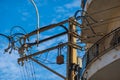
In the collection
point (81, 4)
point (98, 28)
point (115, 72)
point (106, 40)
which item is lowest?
point (115, 72)

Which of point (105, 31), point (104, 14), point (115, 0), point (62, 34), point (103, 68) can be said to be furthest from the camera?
point (105, 31)

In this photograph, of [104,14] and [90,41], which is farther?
[90,41]

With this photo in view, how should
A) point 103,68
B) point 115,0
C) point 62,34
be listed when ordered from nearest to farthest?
point 103,68 < point 62,34 < point 115,0

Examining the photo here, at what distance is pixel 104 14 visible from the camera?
22.4 meters

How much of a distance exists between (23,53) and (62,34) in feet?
7.83

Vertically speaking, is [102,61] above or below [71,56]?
below

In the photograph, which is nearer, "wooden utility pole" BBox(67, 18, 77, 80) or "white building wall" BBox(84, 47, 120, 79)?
"white building wall" BBox(84, 47, 120, 79)

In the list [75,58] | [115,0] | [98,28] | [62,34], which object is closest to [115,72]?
[75,58]

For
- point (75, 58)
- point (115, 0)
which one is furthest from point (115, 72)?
point (115, 0)

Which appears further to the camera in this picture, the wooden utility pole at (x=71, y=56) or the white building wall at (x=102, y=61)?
the wooden utility pole at (x=71, y=56)

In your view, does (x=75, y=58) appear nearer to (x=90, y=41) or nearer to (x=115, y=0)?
(x=115, y=0)

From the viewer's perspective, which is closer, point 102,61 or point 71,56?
point 102,61

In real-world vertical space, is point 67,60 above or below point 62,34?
below

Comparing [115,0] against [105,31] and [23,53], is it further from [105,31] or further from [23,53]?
[23,53]
